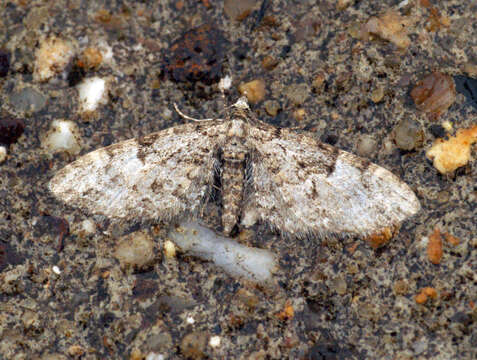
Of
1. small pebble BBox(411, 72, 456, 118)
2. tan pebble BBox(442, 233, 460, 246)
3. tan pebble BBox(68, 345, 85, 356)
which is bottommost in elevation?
tan pebble BBox(68, 345, 85, 356)

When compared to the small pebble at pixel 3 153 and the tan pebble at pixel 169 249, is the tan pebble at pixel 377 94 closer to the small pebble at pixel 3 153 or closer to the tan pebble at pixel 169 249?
the tan pebble at pixel 169 249

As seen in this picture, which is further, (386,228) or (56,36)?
(56,36)

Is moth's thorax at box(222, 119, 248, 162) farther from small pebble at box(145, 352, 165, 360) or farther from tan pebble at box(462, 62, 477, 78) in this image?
tan pebble at box(462, 62, 477, 78)

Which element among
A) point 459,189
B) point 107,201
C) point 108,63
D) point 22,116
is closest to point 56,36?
point 108,63

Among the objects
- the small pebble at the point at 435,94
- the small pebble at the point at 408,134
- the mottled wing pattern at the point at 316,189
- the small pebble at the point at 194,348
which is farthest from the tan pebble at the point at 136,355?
the small pebble at the point at 435,94

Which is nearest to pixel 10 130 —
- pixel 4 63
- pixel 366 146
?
pixel 4 63

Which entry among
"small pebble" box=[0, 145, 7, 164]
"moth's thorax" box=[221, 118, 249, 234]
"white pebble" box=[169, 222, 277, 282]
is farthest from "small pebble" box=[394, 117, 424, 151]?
"small pebble" box=[0, 145, 7, 164]

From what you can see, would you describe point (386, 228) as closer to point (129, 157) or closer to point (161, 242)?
point (161, 242)

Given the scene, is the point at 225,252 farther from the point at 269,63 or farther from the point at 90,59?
the point at 90,59
